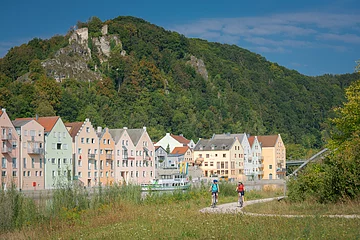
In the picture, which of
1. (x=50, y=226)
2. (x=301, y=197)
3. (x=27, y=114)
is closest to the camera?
(x=50, y=226)

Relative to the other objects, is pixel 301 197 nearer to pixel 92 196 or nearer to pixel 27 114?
pixel 92 196

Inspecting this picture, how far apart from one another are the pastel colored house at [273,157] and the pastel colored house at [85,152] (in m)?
58.4

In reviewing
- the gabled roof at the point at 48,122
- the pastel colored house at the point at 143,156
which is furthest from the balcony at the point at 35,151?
the pastel colored house at the point at 143,156

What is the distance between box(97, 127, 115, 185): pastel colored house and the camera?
9869 cm

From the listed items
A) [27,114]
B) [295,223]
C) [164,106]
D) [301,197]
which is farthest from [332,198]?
[164,106]

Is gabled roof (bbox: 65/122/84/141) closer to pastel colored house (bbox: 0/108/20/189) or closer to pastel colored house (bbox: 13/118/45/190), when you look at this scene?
pastel colored house (bbox: 13/118/45/190)

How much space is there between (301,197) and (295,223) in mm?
10672

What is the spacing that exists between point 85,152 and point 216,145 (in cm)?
4334

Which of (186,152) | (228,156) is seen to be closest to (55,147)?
(186,152)

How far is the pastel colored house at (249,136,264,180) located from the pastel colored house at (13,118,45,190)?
6538 centimetres

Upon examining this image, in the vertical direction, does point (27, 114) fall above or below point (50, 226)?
above

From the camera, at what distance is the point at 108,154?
9975cm

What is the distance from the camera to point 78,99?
502 ft

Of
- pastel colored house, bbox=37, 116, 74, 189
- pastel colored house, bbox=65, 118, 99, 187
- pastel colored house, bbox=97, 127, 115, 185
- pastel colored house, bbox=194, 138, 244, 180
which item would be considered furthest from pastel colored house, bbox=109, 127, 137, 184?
pastel colored house, bbox=194, 138, 244, 180
